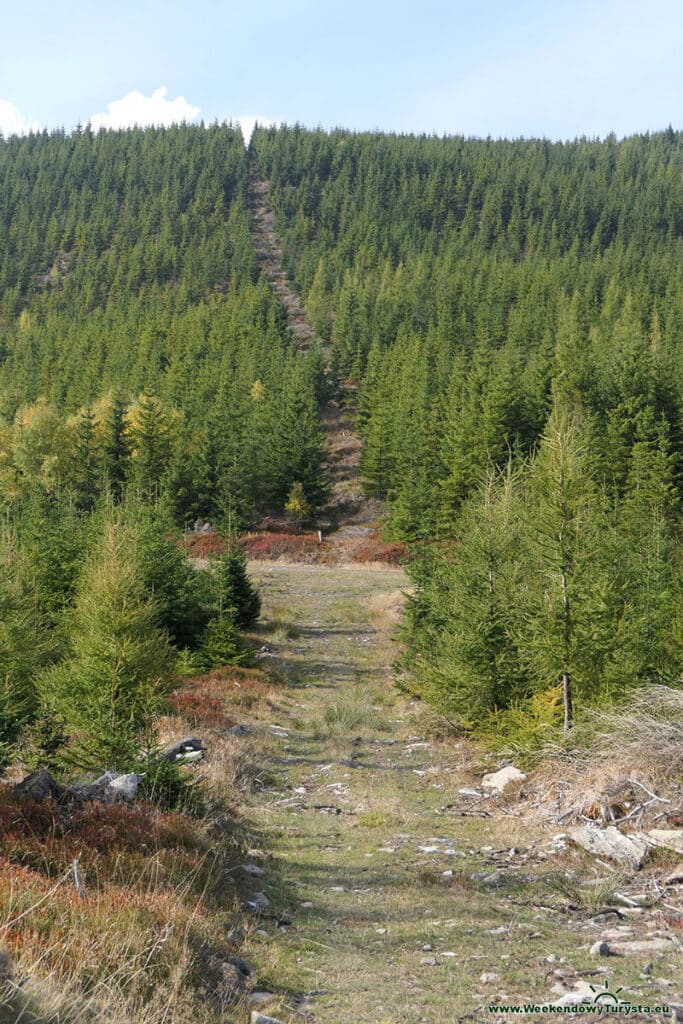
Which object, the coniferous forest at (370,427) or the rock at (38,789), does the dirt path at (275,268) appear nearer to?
the coniferous forest at (370,427)

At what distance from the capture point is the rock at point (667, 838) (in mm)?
9383

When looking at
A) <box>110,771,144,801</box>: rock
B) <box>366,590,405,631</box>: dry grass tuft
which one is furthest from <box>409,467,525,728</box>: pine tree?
<box>366,590,405,631</box>: dry grass tuft

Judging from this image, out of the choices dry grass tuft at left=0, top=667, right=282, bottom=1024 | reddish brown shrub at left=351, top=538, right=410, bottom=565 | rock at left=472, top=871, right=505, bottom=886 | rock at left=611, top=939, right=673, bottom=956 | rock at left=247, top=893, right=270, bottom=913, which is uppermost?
dry grass tuft at left=0, top=667, right=282, bottom=1024

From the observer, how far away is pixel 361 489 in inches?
2670

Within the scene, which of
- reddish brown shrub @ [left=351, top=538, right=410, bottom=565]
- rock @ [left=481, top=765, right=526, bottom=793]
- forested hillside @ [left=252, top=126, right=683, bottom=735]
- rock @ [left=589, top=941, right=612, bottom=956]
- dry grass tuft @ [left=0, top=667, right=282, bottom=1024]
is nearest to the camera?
dry grass tuft @ [left=0, top=667, right=282, bottom=1024]

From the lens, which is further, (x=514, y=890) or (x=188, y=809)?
(x=188, y=809)

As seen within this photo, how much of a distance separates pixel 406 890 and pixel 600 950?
8.11 ft

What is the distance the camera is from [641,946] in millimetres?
7086

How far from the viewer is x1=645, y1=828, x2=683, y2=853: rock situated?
369 inches

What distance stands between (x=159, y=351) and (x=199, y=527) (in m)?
53.1

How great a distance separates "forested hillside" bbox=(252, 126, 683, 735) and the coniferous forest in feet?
0.42

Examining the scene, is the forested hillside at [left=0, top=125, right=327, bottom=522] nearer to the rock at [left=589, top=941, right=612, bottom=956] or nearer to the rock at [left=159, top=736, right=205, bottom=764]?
the rock at [left=159, top=736, right=205, bottom=764]

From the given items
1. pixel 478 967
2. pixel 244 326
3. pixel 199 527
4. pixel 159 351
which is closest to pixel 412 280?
pixel 244 326

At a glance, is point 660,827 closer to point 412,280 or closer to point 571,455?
point 571,455
